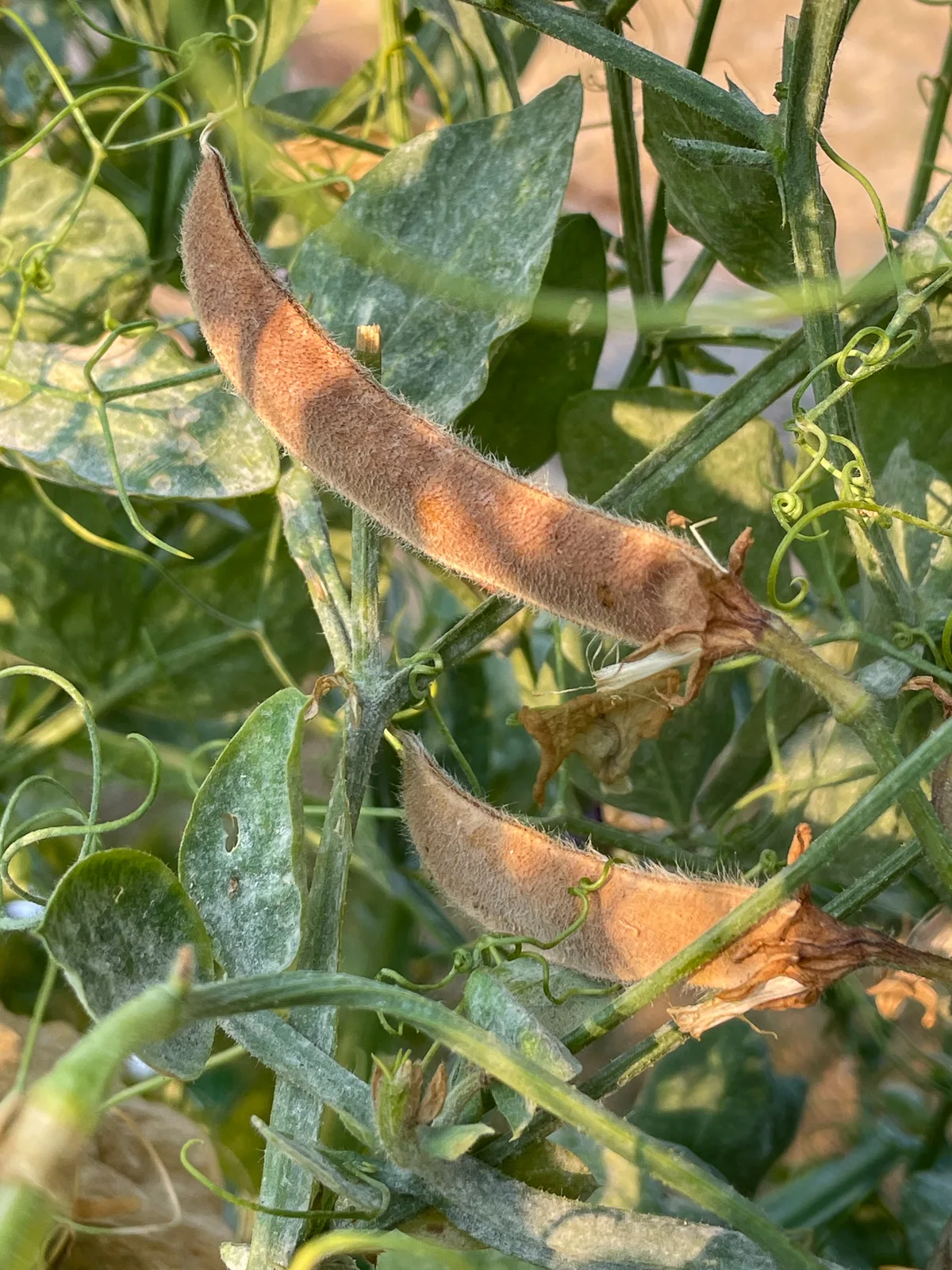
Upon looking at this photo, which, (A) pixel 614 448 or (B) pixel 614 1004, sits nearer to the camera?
(B) pixel 614 1004

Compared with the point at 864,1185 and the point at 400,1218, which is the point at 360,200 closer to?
the point at 400,1218

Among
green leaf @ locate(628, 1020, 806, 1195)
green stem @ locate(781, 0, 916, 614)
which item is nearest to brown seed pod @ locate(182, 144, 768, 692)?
green stem @ locate(781, 0, 916, 614)

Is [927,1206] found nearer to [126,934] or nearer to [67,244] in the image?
[126,934]

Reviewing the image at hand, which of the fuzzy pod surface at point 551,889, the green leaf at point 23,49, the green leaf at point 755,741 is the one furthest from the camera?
the green leaf at point 23,49

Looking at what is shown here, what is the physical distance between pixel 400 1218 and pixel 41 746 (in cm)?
41

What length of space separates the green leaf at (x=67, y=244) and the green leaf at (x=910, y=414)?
1.28 ft

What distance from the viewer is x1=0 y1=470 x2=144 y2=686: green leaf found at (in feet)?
2.10

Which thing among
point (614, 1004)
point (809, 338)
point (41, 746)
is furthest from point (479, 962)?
point (41, 746)

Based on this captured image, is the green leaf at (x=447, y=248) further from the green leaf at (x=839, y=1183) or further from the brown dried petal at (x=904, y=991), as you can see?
the green leaf at (x=839, y=1183)

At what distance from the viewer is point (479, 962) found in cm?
41

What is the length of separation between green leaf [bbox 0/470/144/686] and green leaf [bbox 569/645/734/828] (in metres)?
0.30

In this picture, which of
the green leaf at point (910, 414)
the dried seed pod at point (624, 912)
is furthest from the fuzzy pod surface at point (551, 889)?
the green leaf at point (910, 414)

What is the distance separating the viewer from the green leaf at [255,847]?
0.35m

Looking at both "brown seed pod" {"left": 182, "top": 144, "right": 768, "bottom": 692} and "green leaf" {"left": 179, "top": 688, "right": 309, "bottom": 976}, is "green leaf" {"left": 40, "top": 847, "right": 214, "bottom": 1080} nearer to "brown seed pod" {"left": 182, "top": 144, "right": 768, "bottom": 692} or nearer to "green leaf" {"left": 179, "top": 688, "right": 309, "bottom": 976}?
"green leaf" {"left": 179, "top": 688, "right": 309, "bottom": 976}
